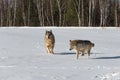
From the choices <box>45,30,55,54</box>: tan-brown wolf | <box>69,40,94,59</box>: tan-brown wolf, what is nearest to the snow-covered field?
<box>69,40,94,59</box>: tan-brown wolf

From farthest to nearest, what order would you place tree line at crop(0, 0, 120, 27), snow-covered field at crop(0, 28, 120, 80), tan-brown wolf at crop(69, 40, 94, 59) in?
tree line at crop(0, 0, 120, 27)
tan-brown wolf at crop(69, 40, 94, 59)
snow-covered field at crop(0, 28, 120, 80)

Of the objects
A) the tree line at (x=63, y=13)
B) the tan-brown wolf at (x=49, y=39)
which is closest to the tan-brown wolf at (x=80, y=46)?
the tan-brown wolf at (x=49, y=39)

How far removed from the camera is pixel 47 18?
208 ft

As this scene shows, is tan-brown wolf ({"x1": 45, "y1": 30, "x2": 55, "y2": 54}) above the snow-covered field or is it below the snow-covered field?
above

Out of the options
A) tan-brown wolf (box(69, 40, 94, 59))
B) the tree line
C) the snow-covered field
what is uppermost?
the tree line

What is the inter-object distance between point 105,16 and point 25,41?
34.6 meters

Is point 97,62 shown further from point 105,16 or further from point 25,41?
point 105,16

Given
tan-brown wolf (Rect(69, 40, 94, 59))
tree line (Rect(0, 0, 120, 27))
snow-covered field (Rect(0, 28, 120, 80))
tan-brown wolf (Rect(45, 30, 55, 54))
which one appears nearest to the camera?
snow-covered field (Rect(0, 28, 120, 80))

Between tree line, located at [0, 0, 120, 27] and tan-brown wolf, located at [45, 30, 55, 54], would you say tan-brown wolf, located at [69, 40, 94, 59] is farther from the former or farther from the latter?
tree line, located at [0, 0, 120, 27]

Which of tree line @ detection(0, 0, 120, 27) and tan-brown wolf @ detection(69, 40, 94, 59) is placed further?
tree line @ detection(0, 0, 120, 27)

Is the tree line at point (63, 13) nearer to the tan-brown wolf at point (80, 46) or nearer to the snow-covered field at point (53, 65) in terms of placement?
the snow-covered field at point (53, 65)

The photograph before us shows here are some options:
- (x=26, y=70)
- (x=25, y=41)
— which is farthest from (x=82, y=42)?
(x=25, y=41)

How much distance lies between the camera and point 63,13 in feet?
207

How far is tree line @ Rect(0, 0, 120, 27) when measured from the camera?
59969 millimetres
